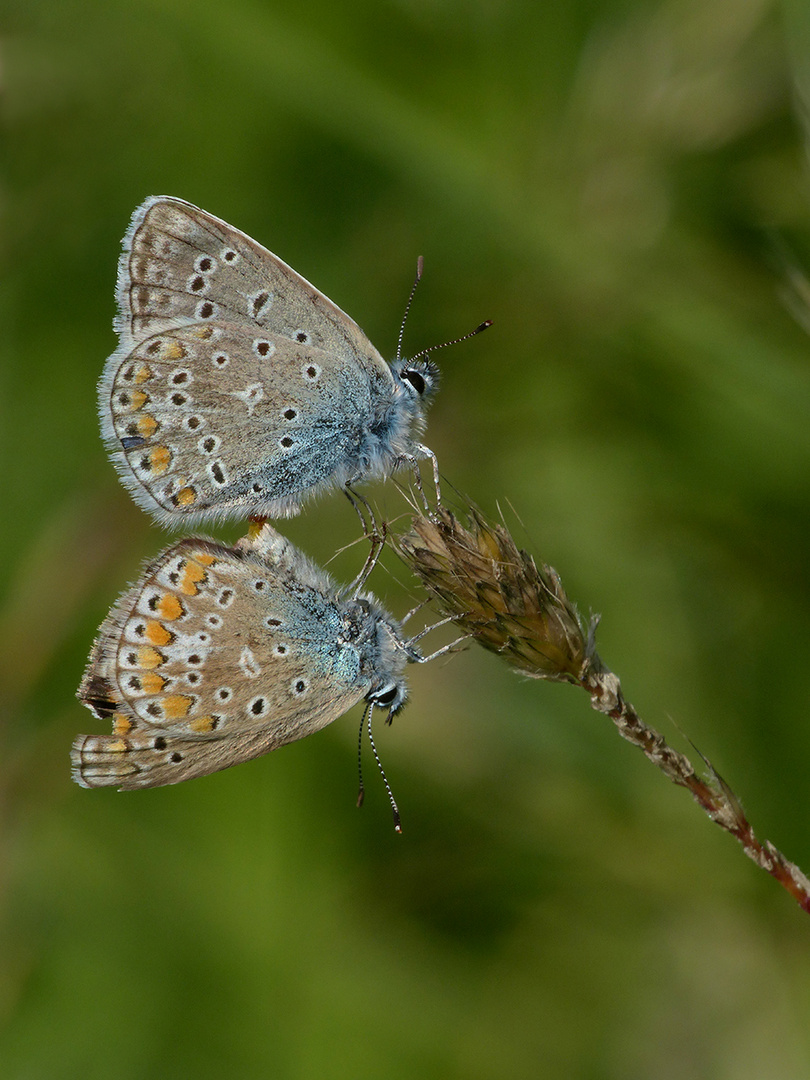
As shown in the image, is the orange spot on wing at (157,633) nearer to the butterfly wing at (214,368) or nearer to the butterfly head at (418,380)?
the butterfly wing at (214,368)

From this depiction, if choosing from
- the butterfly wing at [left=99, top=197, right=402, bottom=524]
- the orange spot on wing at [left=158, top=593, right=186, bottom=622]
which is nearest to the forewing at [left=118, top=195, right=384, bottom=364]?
the butterfly wing at [left=99, top=197, right=402, bottom=524]

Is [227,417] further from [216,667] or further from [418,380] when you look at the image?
[216,667]

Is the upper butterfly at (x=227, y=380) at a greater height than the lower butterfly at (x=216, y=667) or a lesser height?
greater

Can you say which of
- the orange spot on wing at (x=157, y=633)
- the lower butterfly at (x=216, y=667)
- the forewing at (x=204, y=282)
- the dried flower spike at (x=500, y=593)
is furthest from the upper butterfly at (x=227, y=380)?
the dried flower spike at (x=500, y=593)

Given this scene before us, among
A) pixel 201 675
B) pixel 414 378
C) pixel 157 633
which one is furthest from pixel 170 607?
pixel 414 378

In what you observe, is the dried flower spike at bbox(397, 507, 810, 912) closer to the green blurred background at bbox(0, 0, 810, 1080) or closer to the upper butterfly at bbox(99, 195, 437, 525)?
the upper butterfly at bbox(99, 195, 437, 525)

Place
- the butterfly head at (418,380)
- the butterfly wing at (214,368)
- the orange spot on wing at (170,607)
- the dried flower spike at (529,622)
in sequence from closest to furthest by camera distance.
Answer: the dried flower spike at (529,622) < the orange spot on wing at (170,607) < the butterfly wing at (214,368) < the butterfly head at (418,380)
